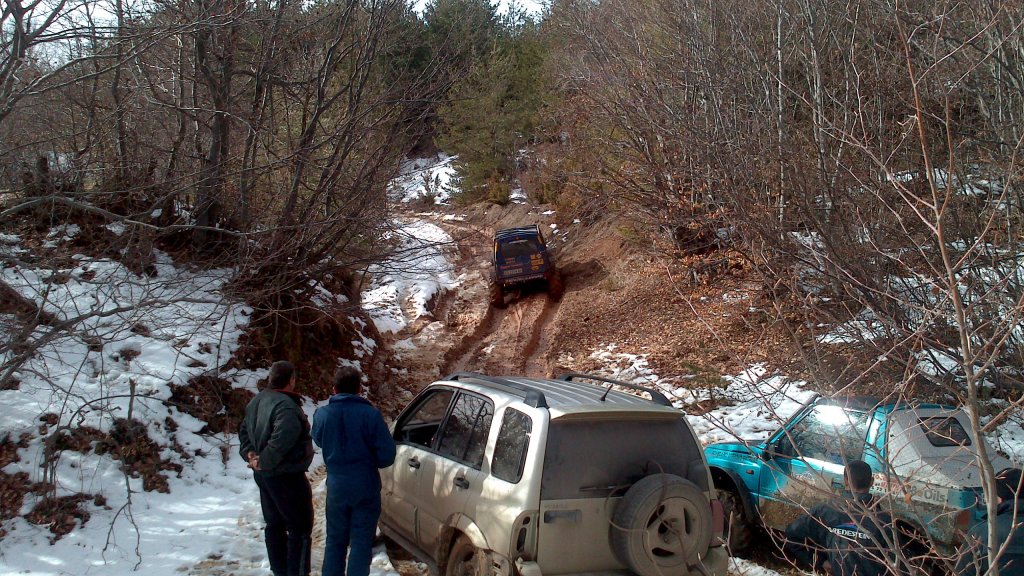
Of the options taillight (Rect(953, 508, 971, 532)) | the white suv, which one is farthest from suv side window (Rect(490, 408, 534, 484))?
taillight (Rect(953, 508, 971, 532))

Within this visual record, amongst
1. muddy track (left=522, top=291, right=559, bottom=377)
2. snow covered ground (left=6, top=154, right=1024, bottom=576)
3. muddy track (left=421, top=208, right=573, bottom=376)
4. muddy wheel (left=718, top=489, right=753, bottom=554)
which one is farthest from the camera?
muddy track (left=421, top=208, right=573, bottom=376)

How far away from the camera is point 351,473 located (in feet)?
15.4

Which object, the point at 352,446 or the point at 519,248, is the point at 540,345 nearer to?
the point at 519,248

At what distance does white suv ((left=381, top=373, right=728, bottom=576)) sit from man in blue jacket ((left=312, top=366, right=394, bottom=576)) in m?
0.49

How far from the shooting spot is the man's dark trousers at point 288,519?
15.9 feet

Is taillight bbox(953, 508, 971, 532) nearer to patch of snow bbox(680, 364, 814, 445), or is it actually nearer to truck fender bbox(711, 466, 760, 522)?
truck fender bbox(711, 466, 760, 522)

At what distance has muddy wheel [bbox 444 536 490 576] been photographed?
177 inches

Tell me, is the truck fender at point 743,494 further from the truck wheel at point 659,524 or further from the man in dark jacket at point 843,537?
the truck wheel at point 659,524

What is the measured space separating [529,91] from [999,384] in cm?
2840

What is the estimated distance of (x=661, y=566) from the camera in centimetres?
441

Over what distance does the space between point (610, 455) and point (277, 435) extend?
83.4 inches

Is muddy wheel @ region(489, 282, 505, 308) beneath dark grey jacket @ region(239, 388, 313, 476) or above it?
beneath

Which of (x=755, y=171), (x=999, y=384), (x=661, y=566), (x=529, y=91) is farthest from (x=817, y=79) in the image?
(x=529, y=91)

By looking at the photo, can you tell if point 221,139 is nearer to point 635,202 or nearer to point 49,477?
point 49,477
